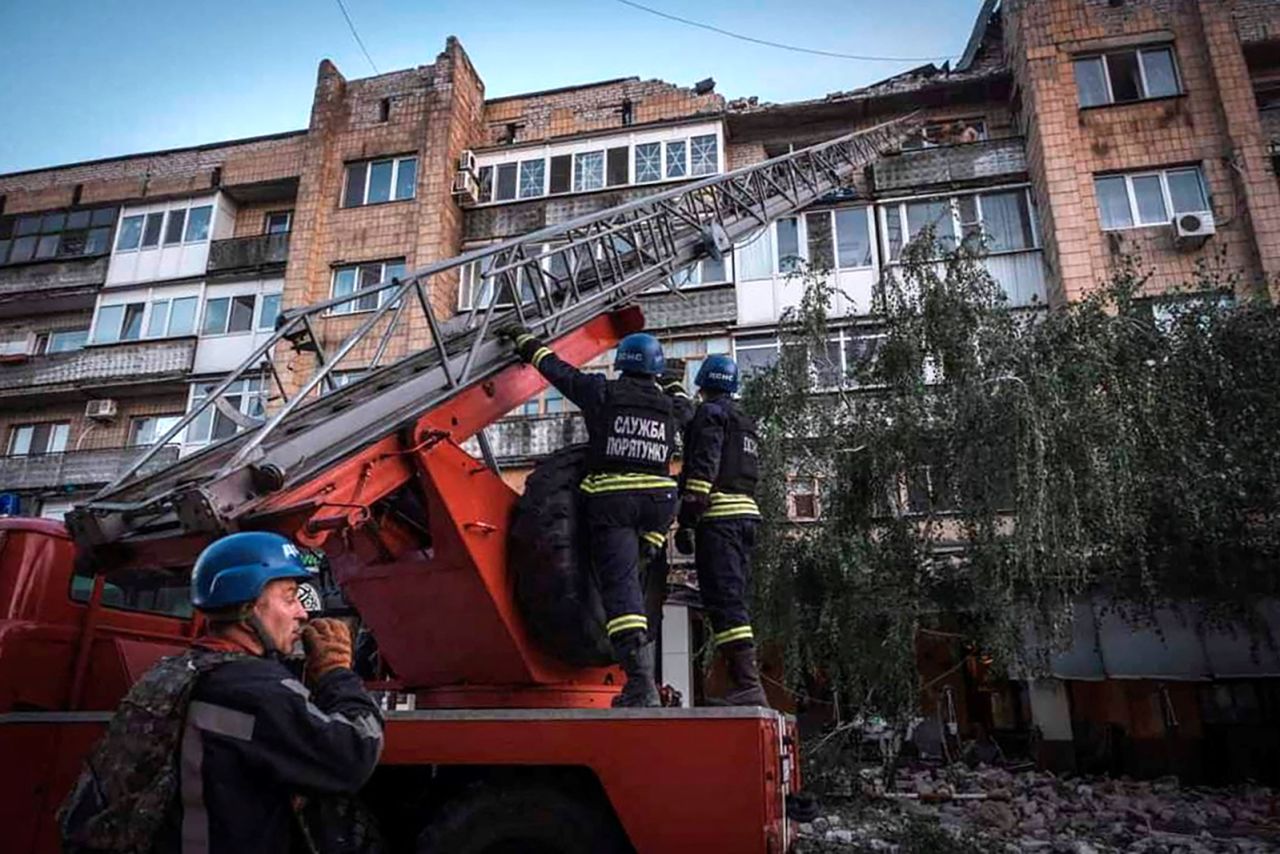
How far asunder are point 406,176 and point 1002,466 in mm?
15320

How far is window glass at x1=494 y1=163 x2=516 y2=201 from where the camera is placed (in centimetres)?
1908

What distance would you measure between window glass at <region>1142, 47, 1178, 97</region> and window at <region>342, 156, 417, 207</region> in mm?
15660

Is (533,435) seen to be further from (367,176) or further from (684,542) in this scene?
(684,542)

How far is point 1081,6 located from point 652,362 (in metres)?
17.4

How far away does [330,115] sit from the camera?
67.4 feet

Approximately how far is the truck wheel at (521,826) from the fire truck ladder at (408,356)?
5.49ft

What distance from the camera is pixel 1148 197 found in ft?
52.7

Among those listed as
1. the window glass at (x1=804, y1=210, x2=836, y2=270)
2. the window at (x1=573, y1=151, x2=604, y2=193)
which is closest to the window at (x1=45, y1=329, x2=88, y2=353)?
the window at (x1=573, y1=151, x2=604, y2=193)

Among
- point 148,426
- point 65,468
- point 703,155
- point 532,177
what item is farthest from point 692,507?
point 65,468

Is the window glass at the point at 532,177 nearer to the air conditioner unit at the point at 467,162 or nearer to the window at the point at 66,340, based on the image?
the air conditioner unit at the point at 467,162

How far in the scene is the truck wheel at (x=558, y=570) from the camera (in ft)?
14.5

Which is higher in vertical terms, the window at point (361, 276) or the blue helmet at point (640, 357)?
the window at point (361, 276)

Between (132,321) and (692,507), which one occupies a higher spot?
(132,321)

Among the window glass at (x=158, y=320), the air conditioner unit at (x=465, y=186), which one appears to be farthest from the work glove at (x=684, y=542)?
the window glass at (x=158, y=320)
